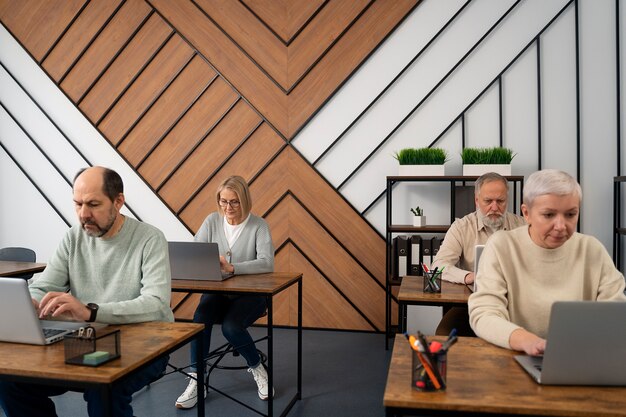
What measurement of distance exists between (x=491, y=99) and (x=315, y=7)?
1.72 meters

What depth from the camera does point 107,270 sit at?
2.24 meters

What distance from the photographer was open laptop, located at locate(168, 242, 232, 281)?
300 centimetres

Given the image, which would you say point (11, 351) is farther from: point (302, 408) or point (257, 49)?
point (257, 49)

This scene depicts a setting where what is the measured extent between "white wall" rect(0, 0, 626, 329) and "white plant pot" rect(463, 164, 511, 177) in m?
0.31

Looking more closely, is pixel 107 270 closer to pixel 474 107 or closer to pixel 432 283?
pixel 432 283

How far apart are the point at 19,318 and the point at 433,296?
176 centimetres

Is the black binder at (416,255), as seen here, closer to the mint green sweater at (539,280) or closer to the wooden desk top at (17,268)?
the mint green sweater at (539,280)

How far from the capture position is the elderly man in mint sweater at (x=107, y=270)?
204 centimetres

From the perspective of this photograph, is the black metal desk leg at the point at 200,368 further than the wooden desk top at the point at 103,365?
Yes

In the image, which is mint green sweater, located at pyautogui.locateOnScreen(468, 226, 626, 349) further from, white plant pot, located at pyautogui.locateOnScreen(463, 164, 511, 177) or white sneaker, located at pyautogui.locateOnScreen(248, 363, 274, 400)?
white plant pot, located at pyautogui.locateOnScreen(463, 164, 511, 177)

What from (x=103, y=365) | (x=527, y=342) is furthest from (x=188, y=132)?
(x=527, y=342)

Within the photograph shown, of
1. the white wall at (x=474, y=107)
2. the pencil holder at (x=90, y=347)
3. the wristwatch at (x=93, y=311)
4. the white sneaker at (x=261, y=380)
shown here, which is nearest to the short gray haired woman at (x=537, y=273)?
the pencil holder at (x=90, y=347)

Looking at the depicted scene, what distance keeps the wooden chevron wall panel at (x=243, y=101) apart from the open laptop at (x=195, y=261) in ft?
6.37

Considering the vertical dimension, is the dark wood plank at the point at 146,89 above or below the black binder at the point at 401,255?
above
